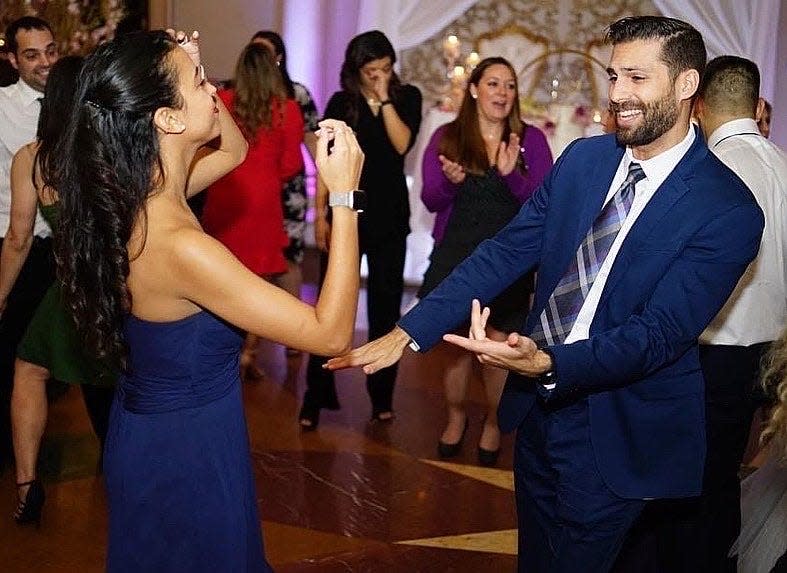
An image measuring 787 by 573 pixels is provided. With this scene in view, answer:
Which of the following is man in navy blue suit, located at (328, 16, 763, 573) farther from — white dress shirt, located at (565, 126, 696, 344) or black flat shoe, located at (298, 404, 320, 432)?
black flat shoe, located at (298, 404, 320, 432)

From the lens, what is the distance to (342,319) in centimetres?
199

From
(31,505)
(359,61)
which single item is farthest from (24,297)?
(359,61)

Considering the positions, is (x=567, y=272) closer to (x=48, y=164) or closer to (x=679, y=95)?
(x=679, y=95)

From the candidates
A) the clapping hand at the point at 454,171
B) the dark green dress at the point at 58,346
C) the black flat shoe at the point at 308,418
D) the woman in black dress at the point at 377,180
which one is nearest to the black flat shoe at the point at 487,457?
the woman in black dress at the point at 377,180

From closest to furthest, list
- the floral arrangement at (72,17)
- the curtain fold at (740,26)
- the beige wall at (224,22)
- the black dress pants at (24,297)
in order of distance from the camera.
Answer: the black dress pants at (24,297) → the floral arrangement at (72,17) → the curtain fold at (740,26) → the beige wall at (224,22)

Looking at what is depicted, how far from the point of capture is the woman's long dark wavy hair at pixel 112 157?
6.47ft

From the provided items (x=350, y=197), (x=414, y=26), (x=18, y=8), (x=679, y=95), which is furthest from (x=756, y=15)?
(x=350, y=197)

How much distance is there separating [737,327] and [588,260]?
2.98ft

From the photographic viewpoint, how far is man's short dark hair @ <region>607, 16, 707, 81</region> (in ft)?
7.65

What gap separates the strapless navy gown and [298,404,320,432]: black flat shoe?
2412 mm

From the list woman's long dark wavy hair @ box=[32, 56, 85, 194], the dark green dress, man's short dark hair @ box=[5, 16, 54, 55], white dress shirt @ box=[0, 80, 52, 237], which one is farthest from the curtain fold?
the dark green dress

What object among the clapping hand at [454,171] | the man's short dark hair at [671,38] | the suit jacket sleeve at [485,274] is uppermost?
the man's short dark hair at [671,38]

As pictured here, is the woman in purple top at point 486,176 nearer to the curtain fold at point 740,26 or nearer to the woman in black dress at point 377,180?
the woman in black dress at point 377,180

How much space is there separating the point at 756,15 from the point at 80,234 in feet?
20.3
